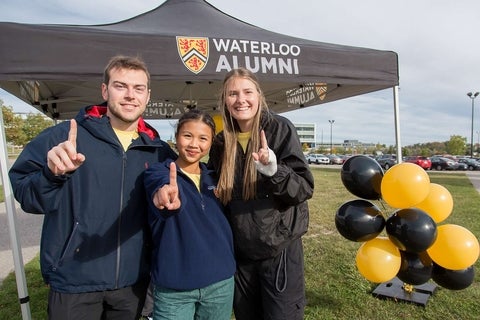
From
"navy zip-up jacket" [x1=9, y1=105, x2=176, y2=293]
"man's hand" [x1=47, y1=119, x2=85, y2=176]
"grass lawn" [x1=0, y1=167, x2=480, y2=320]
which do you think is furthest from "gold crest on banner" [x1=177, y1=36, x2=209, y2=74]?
"grass lawn" [x1=0, y1=167, x2=480, y2=320]

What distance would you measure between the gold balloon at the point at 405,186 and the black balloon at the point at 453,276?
22.0 inches

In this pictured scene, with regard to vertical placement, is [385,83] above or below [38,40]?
below

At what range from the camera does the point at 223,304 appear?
182 cm

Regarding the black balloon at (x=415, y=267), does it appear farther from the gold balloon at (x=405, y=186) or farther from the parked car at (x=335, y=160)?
the parked car at (x=335, y=160)

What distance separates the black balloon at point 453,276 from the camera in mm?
2482

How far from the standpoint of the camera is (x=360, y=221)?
242 centimetres

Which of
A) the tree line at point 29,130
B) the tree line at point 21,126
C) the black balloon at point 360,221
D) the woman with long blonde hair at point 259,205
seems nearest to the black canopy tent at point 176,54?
the woman with long blonde hair at point 259,205

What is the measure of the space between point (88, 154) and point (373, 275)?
201 cm

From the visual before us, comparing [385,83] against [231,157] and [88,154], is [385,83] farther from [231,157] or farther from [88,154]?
[88,154]

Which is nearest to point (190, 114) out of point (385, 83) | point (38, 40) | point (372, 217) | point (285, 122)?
point (285, 122)

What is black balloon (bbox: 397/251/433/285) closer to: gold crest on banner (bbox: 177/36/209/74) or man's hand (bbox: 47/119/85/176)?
gold crest on banner (bbox: 177/36/209/74)

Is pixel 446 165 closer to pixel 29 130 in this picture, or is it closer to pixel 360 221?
pixel 360 221

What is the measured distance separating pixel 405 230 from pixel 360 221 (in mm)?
286

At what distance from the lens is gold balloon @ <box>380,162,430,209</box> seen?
2346mm
